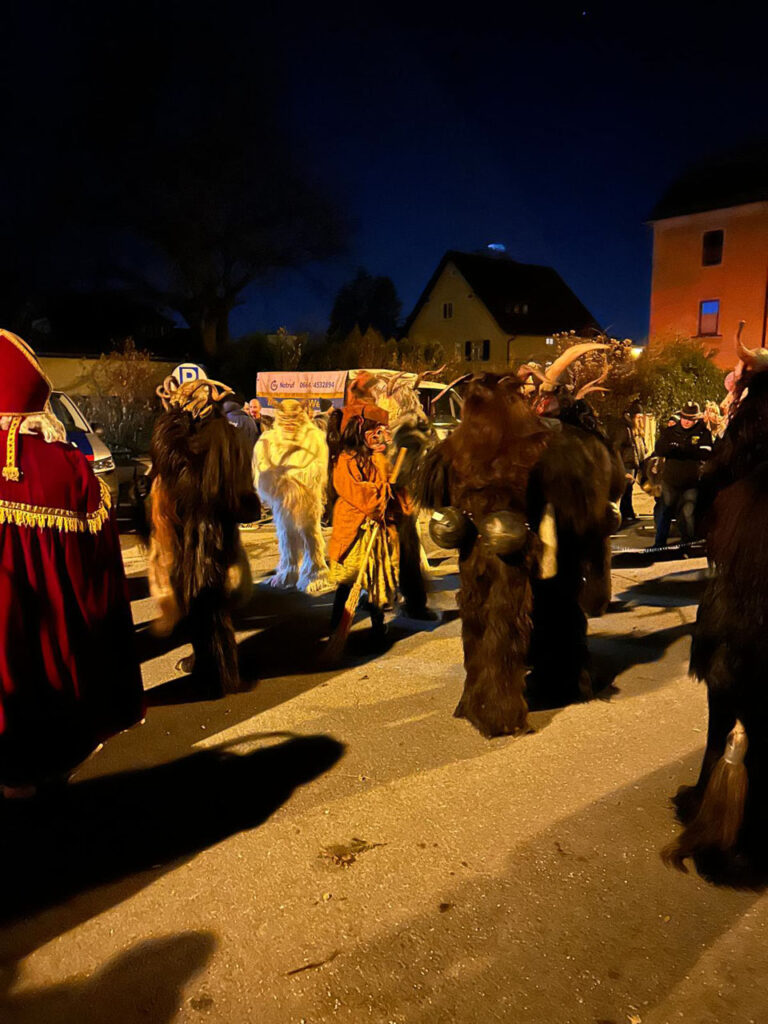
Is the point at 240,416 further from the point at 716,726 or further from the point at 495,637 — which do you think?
the point at 716,726

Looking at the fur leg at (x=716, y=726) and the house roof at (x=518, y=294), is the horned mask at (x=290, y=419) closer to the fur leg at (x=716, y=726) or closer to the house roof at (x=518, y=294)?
the fur leg at (x=716, y=726)

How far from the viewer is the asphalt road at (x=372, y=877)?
2.64m

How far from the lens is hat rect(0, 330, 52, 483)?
3.13m

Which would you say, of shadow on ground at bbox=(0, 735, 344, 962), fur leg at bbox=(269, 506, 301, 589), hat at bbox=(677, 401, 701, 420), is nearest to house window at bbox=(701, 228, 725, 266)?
hat at bbox=(677, 401, 701, 420)

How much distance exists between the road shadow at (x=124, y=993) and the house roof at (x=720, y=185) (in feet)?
113

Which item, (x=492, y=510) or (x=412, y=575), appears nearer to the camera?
(x=492, y=510)

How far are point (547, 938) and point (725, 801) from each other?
92 cm

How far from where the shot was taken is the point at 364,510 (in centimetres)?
606

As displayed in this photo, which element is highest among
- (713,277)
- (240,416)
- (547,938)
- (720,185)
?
(720,185)

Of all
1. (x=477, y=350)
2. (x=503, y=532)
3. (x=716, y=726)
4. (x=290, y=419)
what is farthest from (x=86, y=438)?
(x=477, y=350)

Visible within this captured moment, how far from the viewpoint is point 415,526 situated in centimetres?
678

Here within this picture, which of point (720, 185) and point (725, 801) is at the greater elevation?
point (720, 185)

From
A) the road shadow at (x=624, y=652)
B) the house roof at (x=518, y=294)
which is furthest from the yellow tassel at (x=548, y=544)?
the house roof at (x=518, y=294)

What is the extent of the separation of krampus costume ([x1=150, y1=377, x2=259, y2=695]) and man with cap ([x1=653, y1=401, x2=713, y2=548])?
260 inches
